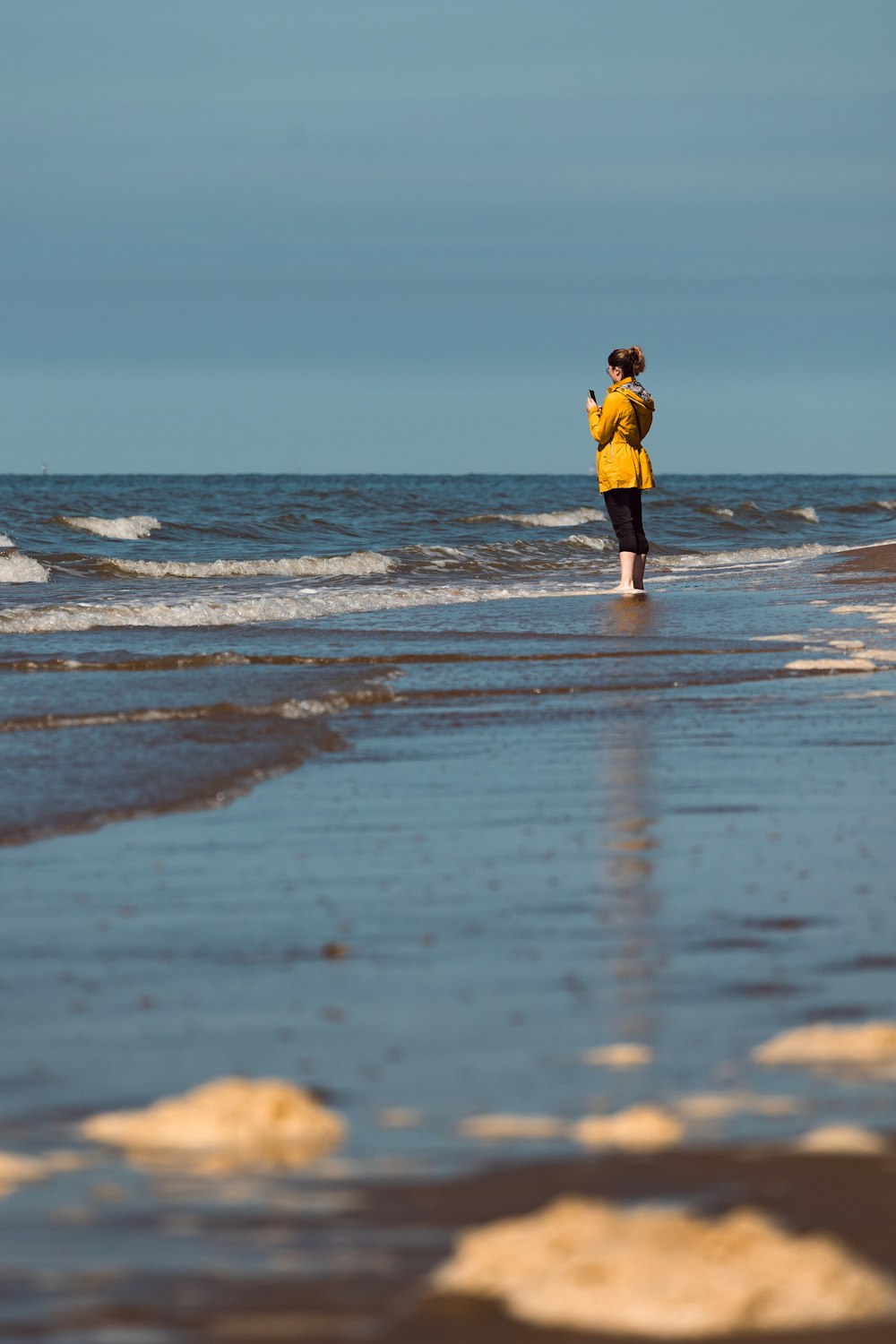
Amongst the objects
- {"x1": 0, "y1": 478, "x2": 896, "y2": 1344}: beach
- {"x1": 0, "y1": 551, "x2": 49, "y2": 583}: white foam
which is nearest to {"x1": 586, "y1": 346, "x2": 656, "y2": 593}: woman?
{"x1": 0, "y1": 478, "x2": 896, "y2": 1344}: beach

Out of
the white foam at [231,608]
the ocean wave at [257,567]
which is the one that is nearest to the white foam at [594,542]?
the ocean wave at [257,567]

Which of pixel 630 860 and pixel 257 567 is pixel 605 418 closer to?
pixel 257 567

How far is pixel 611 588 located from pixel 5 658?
804 cm

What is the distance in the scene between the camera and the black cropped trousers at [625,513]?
13531 mm

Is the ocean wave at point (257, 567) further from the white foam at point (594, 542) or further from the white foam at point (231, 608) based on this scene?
the white foam at point (594, 542)

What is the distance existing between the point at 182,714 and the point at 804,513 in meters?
29.0

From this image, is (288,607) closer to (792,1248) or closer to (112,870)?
(112,870)

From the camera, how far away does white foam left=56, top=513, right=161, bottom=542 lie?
26062 millimetres

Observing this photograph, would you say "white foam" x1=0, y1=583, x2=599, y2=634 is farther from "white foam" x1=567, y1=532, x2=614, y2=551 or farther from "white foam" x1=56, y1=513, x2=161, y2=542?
"white foam" x1=56, y1=513, x2=161, y2=542

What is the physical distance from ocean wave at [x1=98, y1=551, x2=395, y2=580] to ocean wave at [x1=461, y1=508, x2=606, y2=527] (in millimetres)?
8838

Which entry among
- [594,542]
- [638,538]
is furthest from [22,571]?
[594,542]

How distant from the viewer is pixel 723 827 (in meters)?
4.57

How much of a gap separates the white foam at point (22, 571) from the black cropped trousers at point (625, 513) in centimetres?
822

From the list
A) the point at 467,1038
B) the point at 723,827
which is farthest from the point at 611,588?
the point at 467,1038
